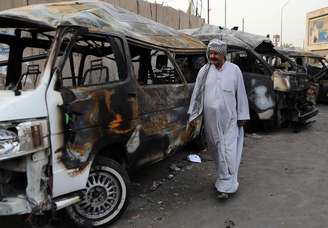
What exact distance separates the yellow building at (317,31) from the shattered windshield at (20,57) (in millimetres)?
24159

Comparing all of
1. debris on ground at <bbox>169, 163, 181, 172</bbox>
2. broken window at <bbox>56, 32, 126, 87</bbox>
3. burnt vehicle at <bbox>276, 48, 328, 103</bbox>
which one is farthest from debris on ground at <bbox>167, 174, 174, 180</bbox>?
burnt vehicle at <bbox>276, 48, 328, 103</bbox>

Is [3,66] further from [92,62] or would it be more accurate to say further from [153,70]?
[153,70]

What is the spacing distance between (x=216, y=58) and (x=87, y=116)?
1.78 m

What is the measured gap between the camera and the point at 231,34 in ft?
32.7

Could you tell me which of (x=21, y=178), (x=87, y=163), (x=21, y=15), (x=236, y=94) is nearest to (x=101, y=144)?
(x=87, y=163)

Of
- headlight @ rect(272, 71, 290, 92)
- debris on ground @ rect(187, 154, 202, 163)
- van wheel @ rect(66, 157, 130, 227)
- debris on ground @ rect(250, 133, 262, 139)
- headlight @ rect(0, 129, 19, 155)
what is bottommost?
debris on ground @ rect(187, 154, 202, 163)

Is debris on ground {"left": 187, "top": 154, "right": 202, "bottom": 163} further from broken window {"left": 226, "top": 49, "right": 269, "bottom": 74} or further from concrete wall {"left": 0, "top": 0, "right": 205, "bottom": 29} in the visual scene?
concrete wall {"left": 0, "top": 0, "right": 205, "bottom": 29}

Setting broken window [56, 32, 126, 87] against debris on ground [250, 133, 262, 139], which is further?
A: debris on ground [250, 133, 262, 139]

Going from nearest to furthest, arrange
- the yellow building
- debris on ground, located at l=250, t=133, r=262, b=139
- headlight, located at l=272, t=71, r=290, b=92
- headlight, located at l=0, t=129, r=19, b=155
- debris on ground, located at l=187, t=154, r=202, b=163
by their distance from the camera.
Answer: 1. headlight, located at l=0, t=129, r=19, b=155
2. debris on ground, located at l=187, t=154, r=202, b=163
3. headlight, located at l=272, t=71, r=290, b=92
4. debris on ground, located at l=250, t=133, r=262, b=139
5. the yellow building

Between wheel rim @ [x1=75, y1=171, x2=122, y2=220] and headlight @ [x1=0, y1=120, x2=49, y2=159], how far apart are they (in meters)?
0.79

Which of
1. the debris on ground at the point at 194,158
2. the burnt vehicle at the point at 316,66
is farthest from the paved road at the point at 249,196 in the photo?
the burnt vehicle at the point at 316,66

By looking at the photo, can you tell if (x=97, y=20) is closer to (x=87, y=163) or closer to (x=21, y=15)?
(x=21, y=15)

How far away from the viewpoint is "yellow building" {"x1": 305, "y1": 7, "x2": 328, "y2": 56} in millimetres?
26672

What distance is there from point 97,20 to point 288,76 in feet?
17.0
